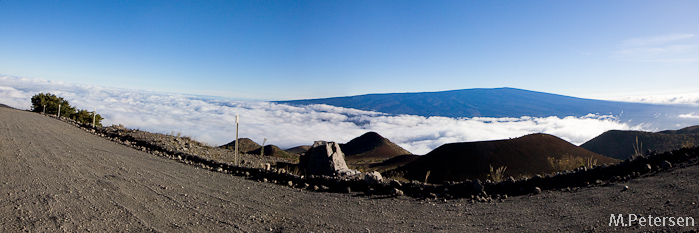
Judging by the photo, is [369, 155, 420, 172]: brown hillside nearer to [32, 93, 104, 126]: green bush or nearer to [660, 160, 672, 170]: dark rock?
[660, 160, 672, 170]: dark rock

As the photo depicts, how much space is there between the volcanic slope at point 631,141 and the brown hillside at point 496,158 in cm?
1793

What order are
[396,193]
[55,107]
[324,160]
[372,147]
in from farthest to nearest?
1. [372,147]
2. [55,107]
3. [324,160]
4. [396,193]

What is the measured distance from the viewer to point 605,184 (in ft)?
19.5

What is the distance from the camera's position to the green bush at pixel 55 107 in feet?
87.3

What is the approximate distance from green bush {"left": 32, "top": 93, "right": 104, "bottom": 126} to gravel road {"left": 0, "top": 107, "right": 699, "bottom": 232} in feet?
78.2

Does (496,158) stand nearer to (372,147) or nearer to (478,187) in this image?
(478,187)

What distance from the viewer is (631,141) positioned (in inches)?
1196

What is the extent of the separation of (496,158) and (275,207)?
11.6 metres

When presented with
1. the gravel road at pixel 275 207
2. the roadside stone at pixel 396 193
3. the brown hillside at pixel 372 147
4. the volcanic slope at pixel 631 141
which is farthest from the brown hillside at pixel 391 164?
the volcanic slope at pixel 631 141

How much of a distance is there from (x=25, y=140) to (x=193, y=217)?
10.4 meters

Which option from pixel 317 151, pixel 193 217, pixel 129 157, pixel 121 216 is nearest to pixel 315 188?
pixel 193 217

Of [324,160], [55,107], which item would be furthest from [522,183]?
[55,107]

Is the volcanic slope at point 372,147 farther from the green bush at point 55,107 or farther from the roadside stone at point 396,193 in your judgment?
the roadside stone at point 396,193

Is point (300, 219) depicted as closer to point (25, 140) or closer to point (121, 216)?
point (121, 216)
